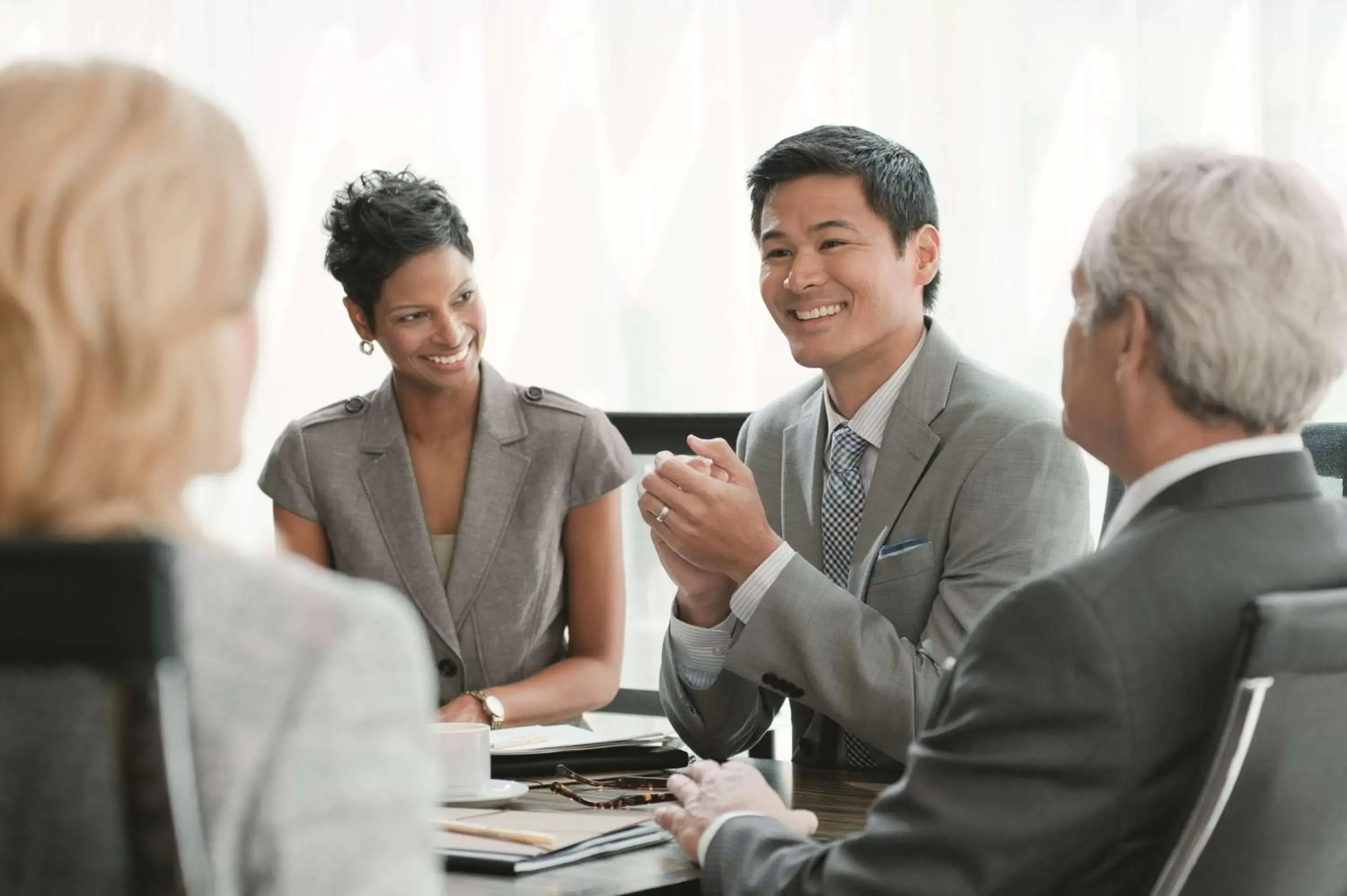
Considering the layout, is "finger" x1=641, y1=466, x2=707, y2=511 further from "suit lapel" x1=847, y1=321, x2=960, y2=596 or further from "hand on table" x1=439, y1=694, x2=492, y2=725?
"hand on table" x1=439, y1=694, x2=492, y2=725

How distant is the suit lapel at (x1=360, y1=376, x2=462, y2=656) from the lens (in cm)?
254

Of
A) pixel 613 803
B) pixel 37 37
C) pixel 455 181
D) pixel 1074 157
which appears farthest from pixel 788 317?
pixel 37 37

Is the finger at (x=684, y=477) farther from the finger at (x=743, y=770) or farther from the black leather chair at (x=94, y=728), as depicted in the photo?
the black leather chair at (x=94, y=728)

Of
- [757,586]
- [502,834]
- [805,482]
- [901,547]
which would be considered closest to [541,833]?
[502,834]

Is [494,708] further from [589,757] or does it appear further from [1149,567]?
[1149,567]

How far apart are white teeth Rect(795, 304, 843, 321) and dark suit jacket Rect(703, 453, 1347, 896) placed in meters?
1.05

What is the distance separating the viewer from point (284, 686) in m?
0.78

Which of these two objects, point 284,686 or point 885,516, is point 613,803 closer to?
point 885,516

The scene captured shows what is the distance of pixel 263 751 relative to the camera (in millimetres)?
776

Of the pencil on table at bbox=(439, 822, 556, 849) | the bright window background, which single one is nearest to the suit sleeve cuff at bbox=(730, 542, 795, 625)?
the pencil on table at bbox=(439, 822, 556, 849)

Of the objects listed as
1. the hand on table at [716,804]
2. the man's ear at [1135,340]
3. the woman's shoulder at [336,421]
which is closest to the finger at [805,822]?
the hand on table at [716,804]

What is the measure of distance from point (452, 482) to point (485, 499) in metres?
0.09

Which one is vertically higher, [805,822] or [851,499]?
[851,499]

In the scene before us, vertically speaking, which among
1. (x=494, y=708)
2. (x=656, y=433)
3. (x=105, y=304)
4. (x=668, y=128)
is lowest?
(x=494, y=708)
